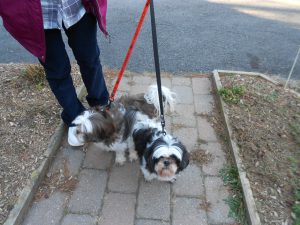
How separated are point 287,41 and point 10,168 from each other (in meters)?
5.21

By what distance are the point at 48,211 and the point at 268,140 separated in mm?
2434

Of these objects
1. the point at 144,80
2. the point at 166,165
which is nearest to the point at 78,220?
the point at 166,165

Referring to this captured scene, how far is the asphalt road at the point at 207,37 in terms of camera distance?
5277mm

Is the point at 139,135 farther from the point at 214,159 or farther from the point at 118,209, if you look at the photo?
the point at 214,159

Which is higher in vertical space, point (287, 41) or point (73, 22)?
point (73, 22)

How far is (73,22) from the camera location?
109 inches

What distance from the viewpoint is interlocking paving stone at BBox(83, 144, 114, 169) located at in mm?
3385

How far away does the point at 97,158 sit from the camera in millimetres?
3461

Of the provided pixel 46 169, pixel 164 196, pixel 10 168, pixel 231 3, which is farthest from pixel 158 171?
pixel 231 3

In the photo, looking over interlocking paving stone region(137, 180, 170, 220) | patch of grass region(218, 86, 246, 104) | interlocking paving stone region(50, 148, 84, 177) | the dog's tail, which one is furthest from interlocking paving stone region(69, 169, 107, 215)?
patch of grass region(218, 86, 246, 104)

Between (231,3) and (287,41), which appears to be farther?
(231,3)

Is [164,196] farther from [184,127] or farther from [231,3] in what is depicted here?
[231,3]

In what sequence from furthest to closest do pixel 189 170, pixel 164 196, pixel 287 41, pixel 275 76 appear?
pixel 287 41
pixel 275 76
pixel 189 170
pixel 164 196

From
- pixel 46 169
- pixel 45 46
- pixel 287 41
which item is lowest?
pixel 46 169
